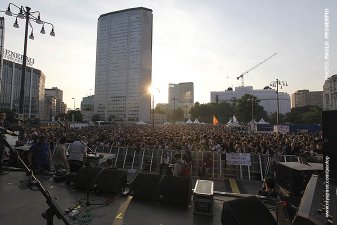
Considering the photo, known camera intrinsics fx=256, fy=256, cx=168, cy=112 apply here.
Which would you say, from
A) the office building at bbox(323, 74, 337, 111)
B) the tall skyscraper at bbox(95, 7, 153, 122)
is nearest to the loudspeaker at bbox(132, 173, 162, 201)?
the office building at bbox(323, 74, 337, 111)

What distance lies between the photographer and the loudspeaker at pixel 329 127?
5.41 metres

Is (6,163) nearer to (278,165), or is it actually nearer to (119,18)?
(278,165)

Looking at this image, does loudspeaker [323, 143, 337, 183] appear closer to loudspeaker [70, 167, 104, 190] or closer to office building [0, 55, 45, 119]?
loudspeaker [70, 167, 104, 190]

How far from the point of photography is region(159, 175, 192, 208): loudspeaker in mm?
6594

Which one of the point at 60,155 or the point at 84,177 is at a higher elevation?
the point at 60,155

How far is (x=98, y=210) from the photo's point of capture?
20.8ft

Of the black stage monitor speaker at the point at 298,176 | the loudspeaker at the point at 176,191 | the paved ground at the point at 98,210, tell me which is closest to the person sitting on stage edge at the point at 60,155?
the paved ground at the point at 98,210

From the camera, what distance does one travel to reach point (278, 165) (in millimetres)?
8055

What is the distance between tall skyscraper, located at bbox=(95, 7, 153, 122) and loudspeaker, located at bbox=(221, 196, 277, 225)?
16021cm

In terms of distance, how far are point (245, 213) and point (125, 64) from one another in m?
167

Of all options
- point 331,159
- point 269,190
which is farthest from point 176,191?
point 331,159

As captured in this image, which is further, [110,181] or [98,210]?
[110,181]

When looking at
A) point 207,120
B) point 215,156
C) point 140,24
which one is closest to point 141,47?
point 140,24

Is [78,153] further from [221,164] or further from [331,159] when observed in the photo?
[221,164]
